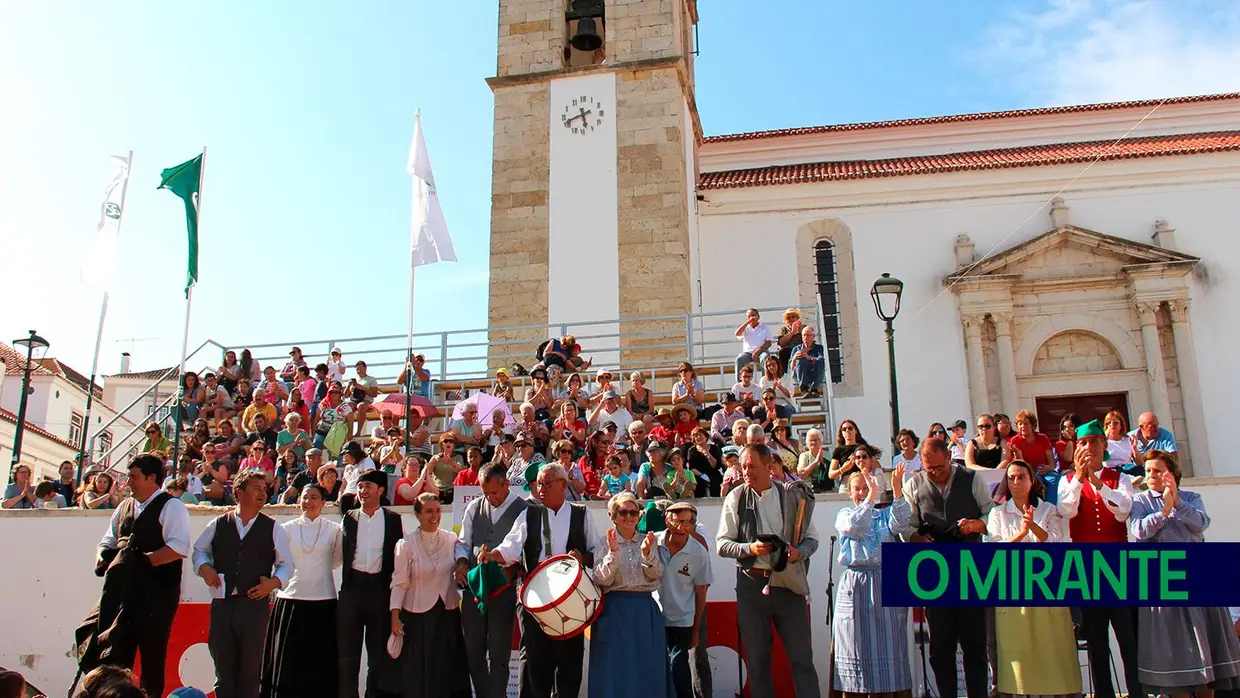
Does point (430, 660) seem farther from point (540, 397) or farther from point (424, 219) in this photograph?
point (424, 219)

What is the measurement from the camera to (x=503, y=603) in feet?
23.7

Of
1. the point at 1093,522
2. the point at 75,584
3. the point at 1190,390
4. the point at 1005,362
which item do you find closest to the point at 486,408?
the point at 75,584

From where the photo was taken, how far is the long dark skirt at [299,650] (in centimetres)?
737

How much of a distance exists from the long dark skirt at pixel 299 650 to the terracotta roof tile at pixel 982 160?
48.2ft

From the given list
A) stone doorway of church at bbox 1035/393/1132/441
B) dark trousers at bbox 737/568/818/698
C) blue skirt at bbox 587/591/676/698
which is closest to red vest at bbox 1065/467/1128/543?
dark trousers at bbox 737/568/818/698

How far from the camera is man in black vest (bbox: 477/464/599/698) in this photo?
6938mm

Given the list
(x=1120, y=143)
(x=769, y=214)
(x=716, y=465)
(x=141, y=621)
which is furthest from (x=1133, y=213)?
(x=141, y=621)

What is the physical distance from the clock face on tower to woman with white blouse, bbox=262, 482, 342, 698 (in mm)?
12962

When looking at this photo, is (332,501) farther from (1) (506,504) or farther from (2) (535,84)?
(2) (535,84)

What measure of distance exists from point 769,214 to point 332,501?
1289 centimetres

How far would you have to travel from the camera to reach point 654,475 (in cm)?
995

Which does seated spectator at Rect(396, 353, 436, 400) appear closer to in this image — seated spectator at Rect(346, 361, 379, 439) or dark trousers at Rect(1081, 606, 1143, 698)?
seated spectator at Rect(346, 361, 379, 439)

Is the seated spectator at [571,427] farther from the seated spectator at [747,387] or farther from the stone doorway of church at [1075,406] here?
the stone doorway of church at [1075,406]

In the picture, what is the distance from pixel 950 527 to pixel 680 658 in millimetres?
2095
